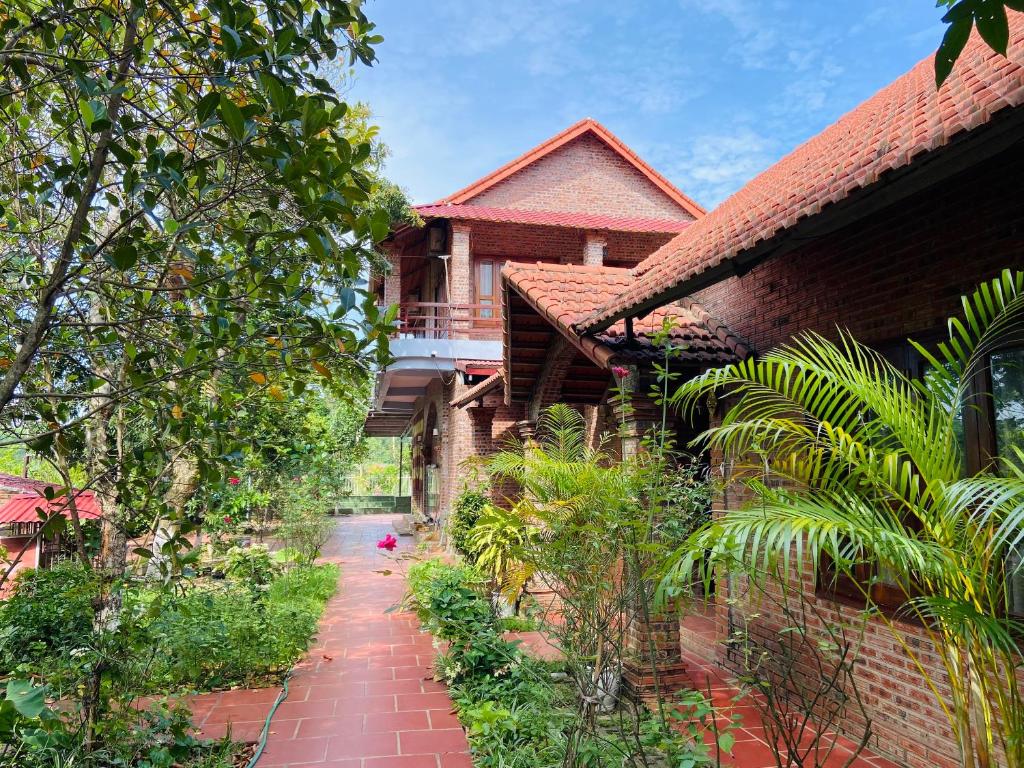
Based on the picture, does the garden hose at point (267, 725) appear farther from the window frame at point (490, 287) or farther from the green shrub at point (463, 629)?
the window frame at point (490, 287)

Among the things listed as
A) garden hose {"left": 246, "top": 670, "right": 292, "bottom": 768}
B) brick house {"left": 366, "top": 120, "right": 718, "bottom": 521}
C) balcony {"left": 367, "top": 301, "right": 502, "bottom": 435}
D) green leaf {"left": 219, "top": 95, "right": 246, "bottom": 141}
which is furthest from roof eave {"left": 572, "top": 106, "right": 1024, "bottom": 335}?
balcony {"left": 367, "top": 301, "right": 502, "bottom": 435}

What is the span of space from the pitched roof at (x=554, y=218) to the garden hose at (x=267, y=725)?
389 inches

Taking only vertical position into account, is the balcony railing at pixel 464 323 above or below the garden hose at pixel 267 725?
above

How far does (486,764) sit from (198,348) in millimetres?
3223

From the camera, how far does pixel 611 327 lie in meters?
6.09

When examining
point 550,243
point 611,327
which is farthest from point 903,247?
point 550,243

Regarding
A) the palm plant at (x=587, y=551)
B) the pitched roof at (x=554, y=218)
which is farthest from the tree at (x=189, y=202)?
the pitched roof at (x=554, y=218)

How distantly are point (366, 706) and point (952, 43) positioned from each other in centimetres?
565

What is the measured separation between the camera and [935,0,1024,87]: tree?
138 cm

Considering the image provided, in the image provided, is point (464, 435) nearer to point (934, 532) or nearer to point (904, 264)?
point (904, 264)

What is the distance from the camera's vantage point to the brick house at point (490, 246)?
12992mm

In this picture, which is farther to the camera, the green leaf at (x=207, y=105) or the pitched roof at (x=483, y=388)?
the pitched roof at (x=483, y=388)

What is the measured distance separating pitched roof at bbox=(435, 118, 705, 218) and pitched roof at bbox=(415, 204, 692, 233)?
1.95ft

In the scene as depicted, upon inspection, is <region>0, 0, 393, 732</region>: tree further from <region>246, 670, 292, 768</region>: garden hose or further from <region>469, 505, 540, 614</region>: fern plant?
<region>246, 670, 292, 768</region>: garden hose
